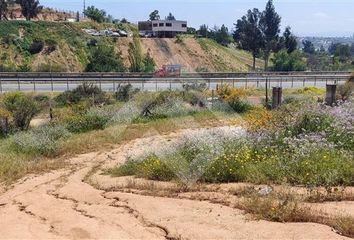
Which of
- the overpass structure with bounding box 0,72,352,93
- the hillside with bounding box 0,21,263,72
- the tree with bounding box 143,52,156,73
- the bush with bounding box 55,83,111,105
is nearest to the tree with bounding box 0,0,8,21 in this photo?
the hillside with bounding box 0,21,263,72

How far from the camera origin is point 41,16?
320ft

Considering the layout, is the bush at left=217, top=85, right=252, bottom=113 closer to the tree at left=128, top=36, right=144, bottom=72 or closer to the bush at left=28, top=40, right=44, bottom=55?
the tree at left=128, top=36, right=144, bottom=72

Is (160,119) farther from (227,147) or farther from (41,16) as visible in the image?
(41,16)

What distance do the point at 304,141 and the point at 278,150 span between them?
677mm

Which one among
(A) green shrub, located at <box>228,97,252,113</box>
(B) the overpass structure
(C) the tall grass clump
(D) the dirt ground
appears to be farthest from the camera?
(B) the overpass structure

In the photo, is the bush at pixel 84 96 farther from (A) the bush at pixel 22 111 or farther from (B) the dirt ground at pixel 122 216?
(B) the dirt ground at pixel 122 216

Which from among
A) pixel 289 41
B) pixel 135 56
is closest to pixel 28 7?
pixel 135 56

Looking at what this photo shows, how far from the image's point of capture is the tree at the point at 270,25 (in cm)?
7375

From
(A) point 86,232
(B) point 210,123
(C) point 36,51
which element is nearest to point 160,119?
(B) point 210,123

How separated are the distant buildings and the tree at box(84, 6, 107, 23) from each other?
9010 millimetres

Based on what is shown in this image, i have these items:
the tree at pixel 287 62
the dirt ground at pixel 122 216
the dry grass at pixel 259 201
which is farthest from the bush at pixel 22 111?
the tree at pixel 287 62

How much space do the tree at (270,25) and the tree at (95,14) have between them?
38.8 m

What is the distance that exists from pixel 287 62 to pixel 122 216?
6570 cm

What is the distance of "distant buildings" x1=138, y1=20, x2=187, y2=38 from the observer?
9612 cm
